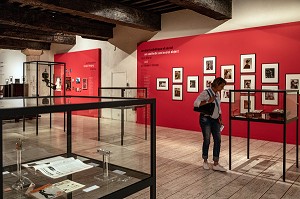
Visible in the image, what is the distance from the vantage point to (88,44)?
12.4 meters

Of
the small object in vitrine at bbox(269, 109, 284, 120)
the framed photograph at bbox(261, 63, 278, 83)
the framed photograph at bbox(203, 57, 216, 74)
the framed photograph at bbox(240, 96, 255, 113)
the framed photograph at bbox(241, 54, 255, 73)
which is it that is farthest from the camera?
the framed photograph at bbox(203, 57, 216, 74)

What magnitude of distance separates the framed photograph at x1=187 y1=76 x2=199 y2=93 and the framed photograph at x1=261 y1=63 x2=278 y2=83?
1.95 m

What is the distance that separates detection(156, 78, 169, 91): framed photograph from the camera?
9188 mm

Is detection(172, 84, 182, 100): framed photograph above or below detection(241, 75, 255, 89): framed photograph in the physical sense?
below

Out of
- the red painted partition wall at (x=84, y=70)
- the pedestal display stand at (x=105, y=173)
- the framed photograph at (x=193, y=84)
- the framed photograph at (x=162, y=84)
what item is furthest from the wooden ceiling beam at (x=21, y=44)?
the pedestal display stand at (x=105, y=173)

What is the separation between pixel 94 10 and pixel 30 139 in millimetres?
3657

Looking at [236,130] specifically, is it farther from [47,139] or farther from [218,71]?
[47,139]

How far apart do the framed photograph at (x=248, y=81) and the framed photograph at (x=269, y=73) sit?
263mm

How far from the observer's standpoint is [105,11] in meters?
7.37

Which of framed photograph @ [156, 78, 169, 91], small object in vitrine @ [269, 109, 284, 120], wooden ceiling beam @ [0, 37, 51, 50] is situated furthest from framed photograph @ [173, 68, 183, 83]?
wooden ceiling beam @ [0, 37, 51, 50]

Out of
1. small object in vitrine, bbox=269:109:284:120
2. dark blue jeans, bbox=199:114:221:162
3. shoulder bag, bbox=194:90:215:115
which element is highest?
shoulder bag, bbox=194:90:215:115

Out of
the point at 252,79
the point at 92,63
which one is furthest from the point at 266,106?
the point at 92,63


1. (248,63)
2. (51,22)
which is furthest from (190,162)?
(51,22)

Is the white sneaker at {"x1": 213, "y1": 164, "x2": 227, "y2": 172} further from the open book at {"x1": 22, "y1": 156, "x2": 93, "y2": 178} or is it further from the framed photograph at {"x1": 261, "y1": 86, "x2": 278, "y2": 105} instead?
the open book at {"x1": 22, "y1": 156, "x2": 93, "y2": 178}
